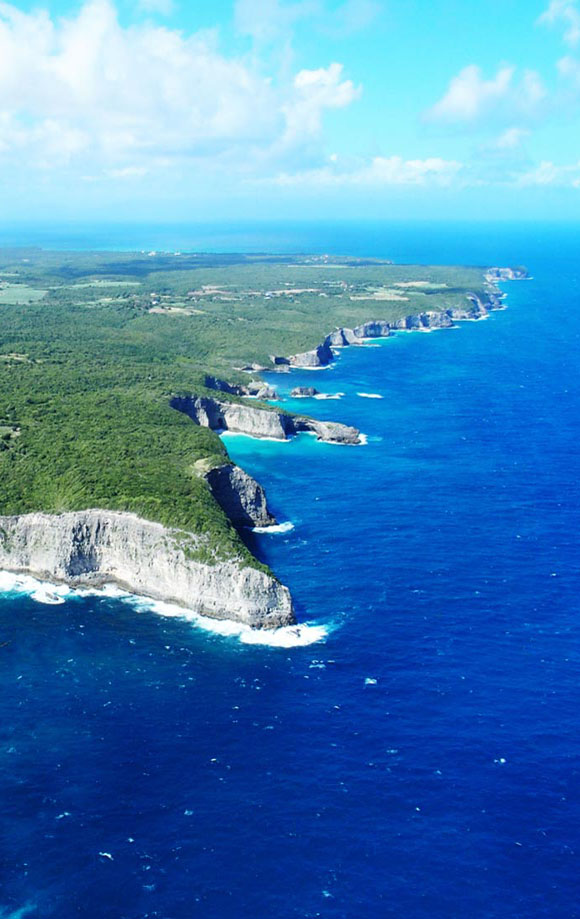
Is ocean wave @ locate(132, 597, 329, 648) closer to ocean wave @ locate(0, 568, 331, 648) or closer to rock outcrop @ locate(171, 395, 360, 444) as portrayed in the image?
ocean wave @ locate(0, 568, 331, 648)

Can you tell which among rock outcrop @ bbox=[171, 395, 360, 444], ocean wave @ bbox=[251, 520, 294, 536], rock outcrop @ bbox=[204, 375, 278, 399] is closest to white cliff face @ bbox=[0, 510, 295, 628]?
ocean wave @ bbox=[251, 520, 294, 536]

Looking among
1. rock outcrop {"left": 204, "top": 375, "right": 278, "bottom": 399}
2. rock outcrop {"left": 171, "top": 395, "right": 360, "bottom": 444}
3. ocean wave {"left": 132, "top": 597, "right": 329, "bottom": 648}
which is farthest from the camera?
rock outcrop {"left": 204, "top": 375, "right": 278, "bottom": 399}

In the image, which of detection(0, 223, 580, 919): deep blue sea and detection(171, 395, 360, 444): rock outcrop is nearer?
detection(0, 223, 580, 919): deep blue sea

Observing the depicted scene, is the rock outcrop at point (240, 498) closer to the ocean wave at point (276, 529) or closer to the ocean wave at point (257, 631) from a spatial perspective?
the ocean wave at point (276, 529)

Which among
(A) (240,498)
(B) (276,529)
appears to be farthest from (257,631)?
(A) (240,498)

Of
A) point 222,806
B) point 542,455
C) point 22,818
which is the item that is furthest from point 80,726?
point 542,455

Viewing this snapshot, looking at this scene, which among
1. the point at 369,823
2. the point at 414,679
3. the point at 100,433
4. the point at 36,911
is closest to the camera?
the point at 36,911

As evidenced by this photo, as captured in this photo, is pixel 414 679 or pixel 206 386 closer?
pixel 414 679

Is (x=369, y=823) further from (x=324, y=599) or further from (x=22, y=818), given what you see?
(x=324, y=599)
